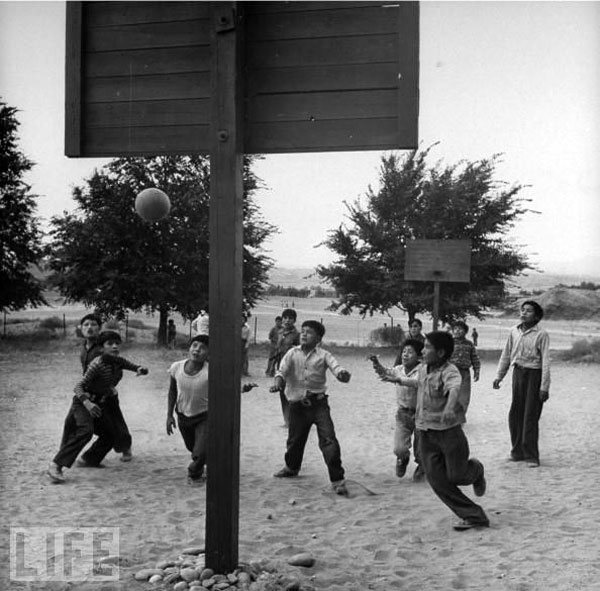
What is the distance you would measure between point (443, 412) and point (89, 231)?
856 inches

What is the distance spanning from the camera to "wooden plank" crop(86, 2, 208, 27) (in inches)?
158

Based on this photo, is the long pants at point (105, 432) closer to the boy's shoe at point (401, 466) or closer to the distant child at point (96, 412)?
the distant child at point (96, 412)

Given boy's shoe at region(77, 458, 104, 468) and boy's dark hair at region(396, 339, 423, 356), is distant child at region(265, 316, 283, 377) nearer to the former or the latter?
boy's shoe at region(77, 458, 104, 468)

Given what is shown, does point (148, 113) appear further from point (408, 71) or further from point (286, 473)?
point (286, 473)

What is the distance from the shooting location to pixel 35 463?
24.9 feet

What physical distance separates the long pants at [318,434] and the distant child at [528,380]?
219cm

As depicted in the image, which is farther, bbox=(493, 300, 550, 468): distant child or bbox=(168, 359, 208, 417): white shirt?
bbox=(493, 300, 550, 468): distant child

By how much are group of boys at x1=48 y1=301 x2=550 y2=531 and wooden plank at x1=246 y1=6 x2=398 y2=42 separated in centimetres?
244

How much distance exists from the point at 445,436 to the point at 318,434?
154 cm

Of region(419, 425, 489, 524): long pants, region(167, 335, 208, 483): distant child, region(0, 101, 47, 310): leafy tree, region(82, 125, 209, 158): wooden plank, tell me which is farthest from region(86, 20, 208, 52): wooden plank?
region(0, 101, 47, 310): leafy tree

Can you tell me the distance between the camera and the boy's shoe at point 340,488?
6.50 metres

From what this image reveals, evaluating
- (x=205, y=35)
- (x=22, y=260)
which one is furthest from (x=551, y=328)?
(x=205, y=35)

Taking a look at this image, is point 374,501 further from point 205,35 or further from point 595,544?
point 205,35

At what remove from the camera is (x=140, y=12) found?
4.07 metres
